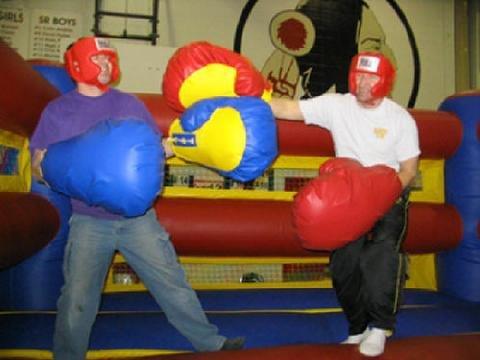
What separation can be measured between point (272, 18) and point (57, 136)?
10.2 ft

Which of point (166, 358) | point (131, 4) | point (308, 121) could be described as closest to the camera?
point (166, 358)

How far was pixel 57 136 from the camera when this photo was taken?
4.72 feet

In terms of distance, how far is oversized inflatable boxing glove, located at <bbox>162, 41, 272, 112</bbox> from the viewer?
4.90ft

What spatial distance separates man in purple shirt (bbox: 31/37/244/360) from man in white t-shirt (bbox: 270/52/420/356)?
17.2 inches

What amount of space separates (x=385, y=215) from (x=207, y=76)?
80 centimetres

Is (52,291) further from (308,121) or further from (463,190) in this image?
(463,190)

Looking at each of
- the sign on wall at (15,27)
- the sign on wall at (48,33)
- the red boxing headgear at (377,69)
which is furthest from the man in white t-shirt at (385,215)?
the sign on wall at (15,27)

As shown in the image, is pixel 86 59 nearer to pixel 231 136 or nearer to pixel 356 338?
pixel 231 136

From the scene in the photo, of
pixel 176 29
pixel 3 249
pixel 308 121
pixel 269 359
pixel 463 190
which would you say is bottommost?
pixel 269 359

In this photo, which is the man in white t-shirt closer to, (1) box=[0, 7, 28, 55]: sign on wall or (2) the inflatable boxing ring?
(2) the inflatable boxing ring

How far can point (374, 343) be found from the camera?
1.48m

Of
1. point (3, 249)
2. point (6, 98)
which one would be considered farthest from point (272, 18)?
point (3, 249)

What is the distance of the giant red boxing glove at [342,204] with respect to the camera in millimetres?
1428

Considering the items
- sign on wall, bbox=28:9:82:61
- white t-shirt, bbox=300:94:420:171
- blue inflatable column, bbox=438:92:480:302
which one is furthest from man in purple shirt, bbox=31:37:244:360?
sign on wall, bbox=28:9:82:61
